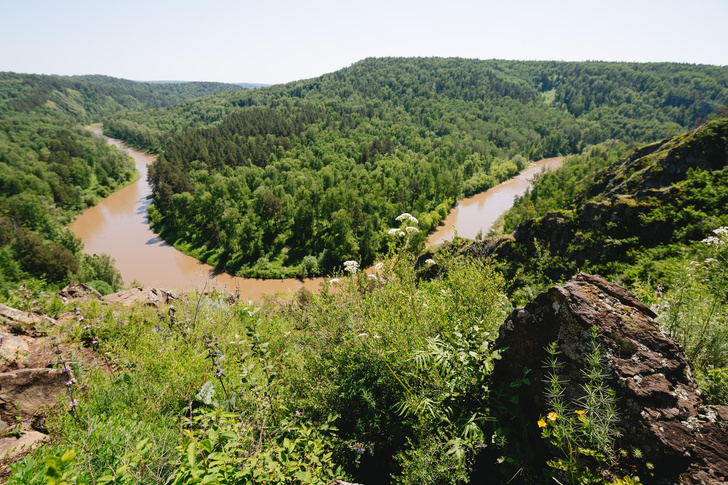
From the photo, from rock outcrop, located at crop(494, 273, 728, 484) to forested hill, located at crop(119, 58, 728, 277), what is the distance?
1034cm

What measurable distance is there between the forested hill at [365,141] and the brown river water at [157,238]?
7.31 ft

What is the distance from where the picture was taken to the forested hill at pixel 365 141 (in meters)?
46.6

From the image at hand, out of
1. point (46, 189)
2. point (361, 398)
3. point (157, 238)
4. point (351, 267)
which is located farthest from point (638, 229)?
point (46, 189)

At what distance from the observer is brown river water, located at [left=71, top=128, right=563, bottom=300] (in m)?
38.0

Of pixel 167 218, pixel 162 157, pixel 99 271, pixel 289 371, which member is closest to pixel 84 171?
pixel 162 157

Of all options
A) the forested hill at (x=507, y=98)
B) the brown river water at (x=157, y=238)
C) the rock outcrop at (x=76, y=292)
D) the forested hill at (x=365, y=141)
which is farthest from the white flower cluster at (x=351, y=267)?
the forested hill at (x=507, y=98)

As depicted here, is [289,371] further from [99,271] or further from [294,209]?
[294,209]

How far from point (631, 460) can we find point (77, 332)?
11.3 metres

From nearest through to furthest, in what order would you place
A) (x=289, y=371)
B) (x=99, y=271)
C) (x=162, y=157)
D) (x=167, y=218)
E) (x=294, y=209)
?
(x=289, y=371) < (x=99, y=271) < (x=294, y=209) < (x=167, y=218) < (x=162, y=157)

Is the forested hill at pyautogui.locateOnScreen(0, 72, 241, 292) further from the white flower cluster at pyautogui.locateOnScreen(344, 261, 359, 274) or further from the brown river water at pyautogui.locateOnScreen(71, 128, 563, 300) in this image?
the white flower cluster at pyautogui.locateOnScreen(344, 261, 359, 274)

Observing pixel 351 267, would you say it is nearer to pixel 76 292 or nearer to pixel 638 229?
pixel 638 229

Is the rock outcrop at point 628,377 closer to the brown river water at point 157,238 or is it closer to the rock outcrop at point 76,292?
the rock outcrop at point 76,292

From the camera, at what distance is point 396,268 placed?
5633 millimetres

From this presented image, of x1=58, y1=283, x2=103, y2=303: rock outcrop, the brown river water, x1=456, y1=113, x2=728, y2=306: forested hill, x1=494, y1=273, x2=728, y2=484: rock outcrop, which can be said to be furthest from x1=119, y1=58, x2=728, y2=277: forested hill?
x1=58, y1=283, x2=103, y2=303: rock outcrop
